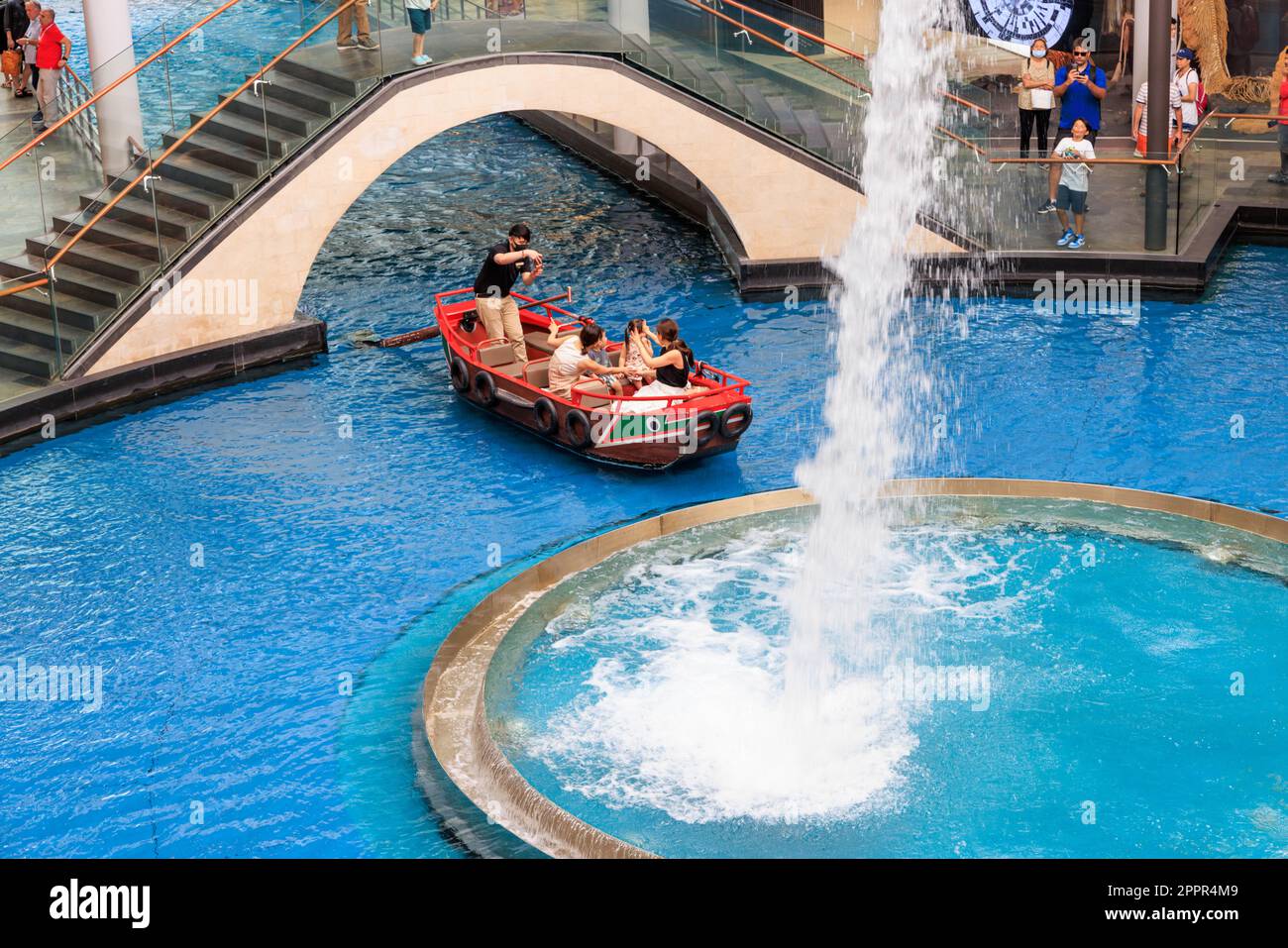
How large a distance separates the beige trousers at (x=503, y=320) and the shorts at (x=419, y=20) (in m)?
4.09

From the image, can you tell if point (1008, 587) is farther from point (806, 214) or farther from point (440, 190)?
point (440, 190)

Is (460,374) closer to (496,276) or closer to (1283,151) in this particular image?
(496,276)

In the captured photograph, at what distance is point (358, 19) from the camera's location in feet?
61.8

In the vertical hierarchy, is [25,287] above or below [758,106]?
below

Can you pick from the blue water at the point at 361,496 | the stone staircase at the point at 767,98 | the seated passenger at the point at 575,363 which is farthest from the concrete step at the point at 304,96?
the seated passenger at the point at 575,363

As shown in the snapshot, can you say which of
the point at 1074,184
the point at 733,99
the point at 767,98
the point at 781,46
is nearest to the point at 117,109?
the point at 733,99

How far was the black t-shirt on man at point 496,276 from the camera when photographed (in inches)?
656

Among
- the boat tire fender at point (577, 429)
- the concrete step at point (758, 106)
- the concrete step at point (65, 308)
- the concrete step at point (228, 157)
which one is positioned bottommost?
the boat tire fender at point (577, 429)

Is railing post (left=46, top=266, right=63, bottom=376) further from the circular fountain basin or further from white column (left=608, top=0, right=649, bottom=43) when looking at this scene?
white column (left=608, top=0, right=649, bottom=43)

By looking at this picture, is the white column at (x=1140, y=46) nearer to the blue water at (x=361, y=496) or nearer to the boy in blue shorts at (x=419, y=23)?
the blue water at (x=361, y=496)

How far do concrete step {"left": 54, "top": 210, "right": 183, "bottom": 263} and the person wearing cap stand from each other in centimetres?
1325

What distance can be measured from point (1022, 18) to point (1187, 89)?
439 cm

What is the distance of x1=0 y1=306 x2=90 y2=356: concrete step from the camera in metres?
16.8

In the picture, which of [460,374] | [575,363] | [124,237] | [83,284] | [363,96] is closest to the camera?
[575,363]
